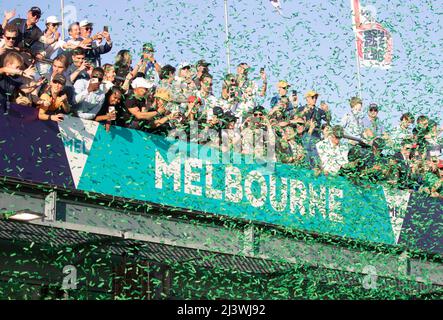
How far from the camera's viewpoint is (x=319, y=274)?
17.2 m

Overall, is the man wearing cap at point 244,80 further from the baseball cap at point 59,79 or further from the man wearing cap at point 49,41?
the baseball cap at point 59,79

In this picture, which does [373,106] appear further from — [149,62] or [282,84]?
[149,62]

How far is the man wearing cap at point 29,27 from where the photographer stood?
1577 cm

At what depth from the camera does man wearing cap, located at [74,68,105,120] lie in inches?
600

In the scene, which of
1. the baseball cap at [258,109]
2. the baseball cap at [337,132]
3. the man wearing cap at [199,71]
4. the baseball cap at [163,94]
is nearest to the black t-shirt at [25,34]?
the baseball cap at [163,94]

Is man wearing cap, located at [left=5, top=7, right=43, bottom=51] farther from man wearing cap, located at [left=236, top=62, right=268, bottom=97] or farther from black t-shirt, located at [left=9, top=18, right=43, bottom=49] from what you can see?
man wearing cap, located at [left=236, top=62, right=268, bottom=97]

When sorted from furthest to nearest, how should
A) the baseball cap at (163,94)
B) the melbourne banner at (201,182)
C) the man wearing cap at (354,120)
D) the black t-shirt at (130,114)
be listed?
1. the man wearing cap at (354,120)
2. the baseball cap at (163,94)
3. the black t-shirt at (130,114)
4. the melbourne banner at (201,182)

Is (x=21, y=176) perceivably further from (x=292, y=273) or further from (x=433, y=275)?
(x=433, y=275)

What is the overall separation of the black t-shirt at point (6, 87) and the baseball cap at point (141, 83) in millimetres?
2043

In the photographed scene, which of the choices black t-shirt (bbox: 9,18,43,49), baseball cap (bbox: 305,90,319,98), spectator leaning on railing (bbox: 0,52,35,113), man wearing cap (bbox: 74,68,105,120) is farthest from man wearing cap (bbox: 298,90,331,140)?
spectator leaning on railing (bbox: 0,52,35,113)

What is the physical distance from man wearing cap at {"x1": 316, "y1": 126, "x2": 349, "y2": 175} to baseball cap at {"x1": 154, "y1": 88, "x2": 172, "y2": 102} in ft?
8.63

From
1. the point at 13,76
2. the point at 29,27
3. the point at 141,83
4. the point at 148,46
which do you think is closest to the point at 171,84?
the point at 148,46

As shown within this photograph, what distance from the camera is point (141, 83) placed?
16234 millimetres
